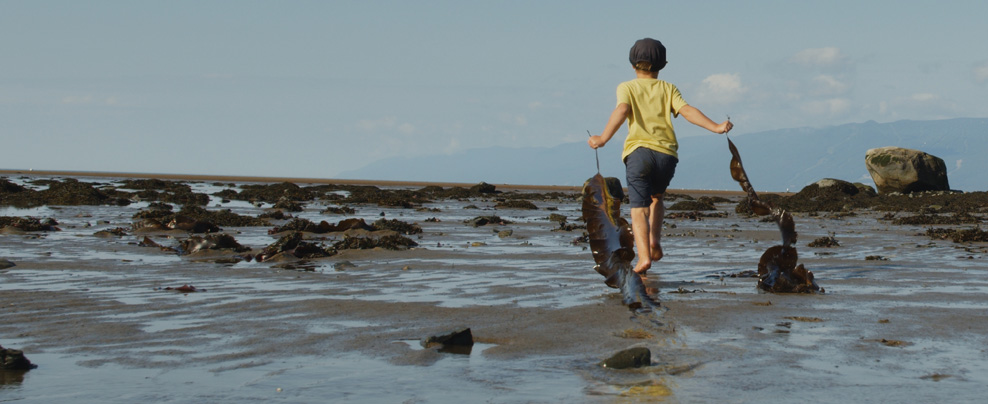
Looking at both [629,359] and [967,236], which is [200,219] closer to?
[967,236]

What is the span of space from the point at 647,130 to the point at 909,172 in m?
28.4

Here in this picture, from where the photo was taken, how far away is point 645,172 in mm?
7289

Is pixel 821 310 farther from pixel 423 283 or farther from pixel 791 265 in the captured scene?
pixel 423 283

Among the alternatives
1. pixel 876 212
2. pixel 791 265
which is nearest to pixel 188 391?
pixel 791 265

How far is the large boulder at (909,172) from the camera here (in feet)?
106

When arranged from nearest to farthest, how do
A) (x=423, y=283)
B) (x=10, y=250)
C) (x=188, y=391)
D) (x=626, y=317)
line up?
(x=188, y=391) → (x=626, y=317) → (x=423, y=283) → (x=10, y=250)

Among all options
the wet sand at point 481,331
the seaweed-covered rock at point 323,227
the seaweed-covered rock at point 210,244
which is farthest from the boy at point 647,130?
the seaweed-covered rock at point 323,227

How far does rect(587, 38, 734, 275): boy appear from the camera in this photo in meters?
7.30

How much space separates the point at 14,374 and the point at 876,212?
861 inches

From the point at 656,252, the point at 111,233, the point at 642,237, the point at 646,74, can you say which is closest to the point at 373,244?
the point at 656,252

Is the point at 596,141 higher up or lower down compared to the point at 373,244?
higher up

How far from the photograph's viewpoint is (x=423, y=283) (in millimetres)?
7270

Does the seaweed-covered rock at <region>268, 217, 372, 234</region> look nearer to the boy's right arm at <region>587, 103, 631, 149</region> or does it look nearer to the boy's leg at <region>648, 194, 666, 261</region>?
the boy's leg at <region>648, 194, 666, 261</region>

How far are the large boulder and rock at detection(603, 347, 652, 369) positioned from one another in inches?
1242
